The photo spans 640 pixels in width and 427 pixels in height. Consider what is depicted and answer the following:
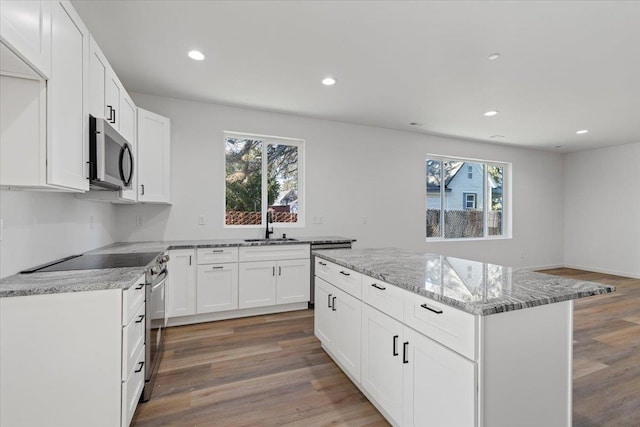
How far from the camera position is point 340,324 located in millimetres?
2371

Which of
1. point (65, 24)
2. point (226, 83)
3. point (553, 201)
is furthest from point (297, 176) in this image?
point (553, 201)

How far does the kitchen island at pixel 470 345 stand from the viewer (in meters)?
1.25

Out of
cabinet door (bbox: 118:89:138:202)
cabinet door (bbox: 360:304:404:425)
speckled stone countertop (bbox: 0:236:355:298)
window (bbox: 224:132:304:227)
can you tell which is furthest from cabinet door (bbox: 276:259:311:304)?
speckled stone countertop (bbox: 0:236:355:298)

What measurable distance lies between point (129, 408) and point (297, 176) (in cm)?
348

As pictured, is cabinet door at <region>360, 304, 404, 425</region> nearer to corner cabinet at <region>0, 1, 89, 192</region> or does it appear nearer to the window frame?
corner cabinet at <region>0, 1, 89, 192</region>

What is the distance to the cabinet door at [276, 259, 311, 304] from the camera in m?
3.80

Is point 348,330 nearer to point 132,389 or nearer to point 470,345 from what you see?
point 470,345

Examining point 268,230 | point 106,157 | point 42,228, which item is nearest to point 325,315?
point 268,230

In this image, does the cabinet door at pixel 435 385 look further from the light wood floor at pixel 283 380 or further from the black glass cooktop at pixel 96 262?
the black glass cooktop at pixel 96 262

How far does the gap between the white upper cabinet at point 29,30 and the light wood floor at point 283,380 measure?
1.99 metres

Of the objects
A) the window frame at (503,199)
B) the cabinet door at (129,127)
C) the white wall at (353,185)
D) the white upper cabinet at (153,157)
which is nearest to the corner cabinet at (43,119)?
the cabinet door at (129,127)

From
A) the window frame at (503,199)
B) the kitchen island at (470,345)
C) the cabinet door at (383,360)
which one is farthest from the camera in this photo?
the window frame at (503,199)

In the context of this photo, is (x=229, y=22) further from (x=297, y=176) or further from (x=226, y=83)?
(x=297, y=176)

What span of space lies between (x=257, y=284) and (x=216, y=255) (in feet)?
1.97
